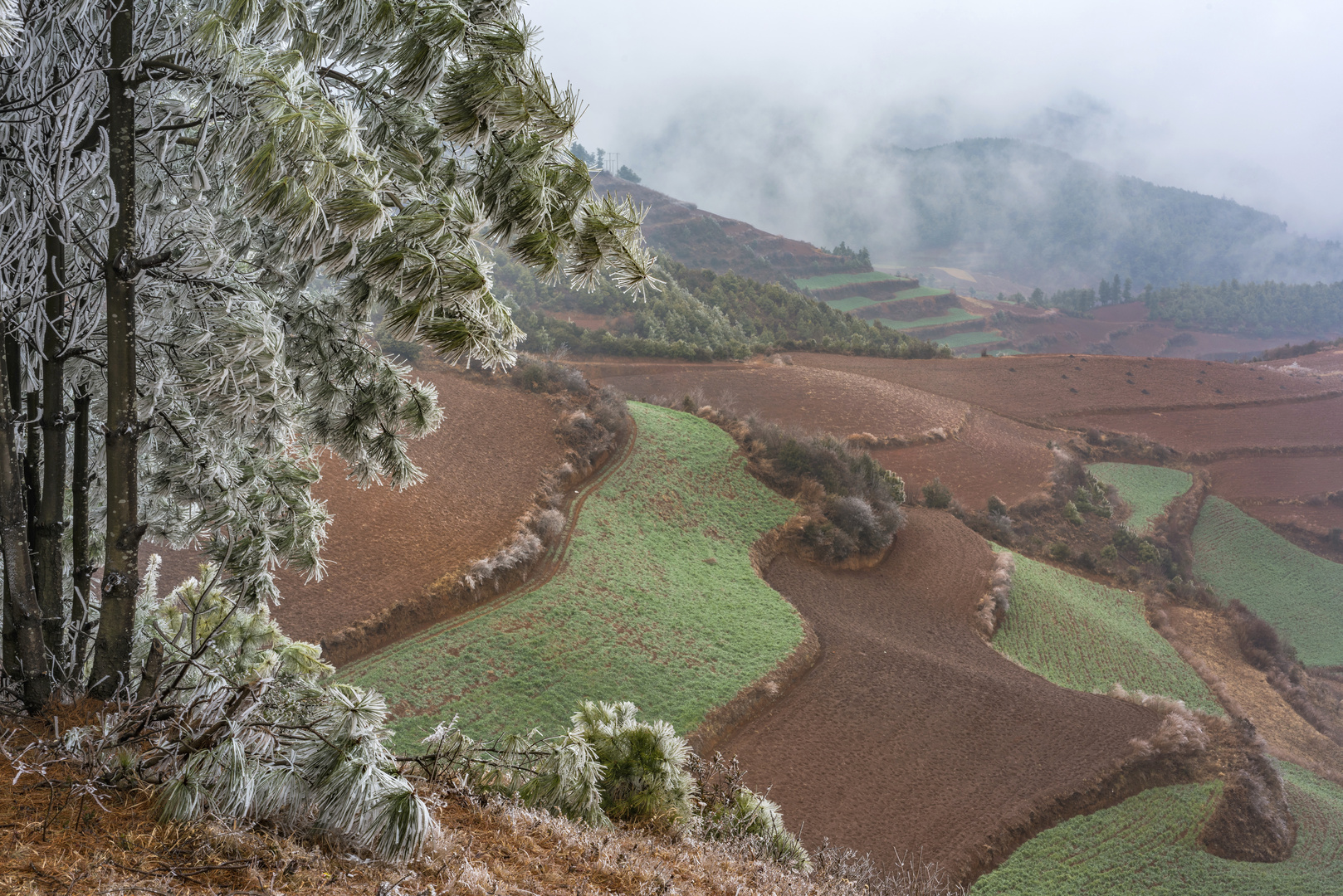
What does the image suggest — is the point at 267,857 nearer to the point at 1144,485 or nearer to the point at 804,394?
the point at 804,394

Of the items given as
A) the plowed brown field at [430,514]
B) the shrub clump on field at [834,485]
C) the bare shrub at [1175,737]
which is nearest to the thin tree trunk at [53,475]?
the plowed brown field at [430,514]

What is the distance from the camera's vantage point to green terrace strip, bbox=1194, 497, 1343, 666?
18.8 metres

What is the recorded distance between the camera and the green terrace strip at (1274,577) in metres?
18.8

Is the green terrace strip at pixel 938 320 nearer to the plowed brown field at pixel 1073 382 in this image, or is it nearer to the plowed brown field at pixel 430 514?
the plowed brown field at pixel 1073 382

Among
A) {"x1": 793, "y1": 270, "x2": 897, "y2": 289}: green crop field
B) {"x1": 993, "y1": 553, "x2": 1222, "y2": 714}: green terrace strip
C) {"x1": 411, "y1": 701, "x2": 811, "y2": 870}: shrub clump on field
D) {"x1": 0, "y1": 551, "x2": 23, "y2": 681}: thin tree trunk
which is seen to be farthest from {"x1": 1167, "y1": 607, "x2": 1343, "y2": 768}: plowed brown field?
{"x1": 793, "y1": 270, "x2": 897, "y2": 289}: green crop field

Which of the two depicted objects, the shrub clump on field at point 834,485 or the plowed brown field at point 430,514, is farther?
the shrub clump on field at point 834,485

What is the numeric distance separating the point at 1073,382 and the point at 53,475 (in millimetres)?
35558

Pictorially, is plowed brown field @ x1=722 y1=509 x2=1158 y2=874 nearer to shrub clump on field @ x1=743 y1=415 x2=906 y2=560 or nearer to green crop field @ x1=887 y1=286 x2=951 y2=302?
shrub clump on field @ x1=743 y1=415 x2=906 y2=560

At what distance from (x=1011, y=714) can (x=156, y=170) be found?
1181 centimetres

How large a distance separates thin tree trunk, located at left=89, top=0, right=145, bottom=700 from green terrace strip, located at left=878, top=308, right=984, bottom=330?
66.8m

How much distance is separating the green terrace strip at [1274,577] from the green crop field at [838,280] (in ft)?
162

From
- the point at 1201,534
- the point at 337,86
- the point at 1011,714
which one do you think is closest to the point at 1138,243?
the point at 1201,534

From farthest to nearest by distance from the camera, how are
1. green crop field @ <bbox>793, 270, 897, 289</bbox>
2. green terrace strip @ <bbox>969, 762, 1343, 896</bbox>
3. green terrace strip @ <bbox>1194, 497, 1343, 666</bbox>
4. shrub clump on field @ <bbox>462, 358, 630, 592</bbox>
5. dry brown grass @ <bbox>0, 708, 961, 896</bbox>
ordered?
green crop field @ <bbox>793, 270, 897, 289</bbox>, green terrace strip @ <bbox>1194, 497, 1343, 666</bbox>, shrub clump on field @ <bbox>462, 358, 630, 592</bbox>, green terrace strip @ <bbox>969, 762, 1343, 896</bbox>, dry brown grass @ <bbox>0, 708, 961, 896</bbox>

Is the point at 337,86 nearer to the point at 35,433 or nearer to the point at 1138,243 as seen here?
the point at 35,433
